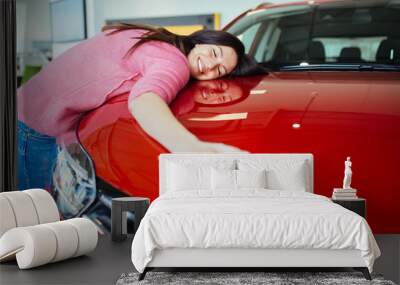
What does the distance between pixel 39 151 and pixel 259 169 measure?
7.11 ft

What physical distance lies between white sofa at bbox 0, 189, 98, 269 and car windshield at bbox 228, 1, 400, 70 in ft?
7.66

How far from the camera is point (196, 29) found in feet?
22.1

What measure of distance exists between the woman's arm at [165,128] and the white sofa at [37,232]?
4.24 ft

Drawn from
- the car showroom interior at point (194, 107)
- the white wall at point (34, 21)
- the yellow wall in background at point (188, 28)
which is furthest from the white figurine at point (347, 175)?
the white wall at point (34, 21)

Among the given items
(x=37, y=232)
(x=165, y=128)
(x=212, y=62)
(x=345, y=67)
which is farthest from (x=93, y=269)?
(x=345, y=67)

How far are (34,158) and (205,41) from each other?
1992mm

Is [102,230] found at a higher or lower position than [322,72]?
lower

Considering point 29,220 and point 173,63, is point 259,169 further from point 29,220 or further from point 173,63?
point 29,220

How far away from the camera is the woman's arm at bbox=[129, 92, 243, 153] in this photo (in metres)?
6.52

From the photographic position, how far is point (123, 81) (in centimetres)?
666

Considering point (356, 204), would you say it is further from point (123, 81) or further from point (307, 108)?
point (123, 81)

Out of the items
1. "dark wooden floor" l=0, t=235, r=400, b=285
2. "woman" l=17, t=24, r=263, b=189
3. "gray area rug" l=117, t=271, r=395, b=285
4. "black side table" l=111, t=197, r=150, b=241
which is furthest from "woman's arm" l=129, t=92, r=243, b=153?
"gray area rug" l=117, t=271, r=395, b=285

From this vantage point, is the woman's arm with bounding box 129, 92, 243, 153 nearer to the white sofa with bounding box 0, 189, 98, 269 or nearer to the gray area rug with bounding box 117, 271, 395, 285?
the white sofa with bounding box 0, 189, 98, 269

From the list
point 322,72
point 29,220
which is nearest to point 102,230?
point 29,220
